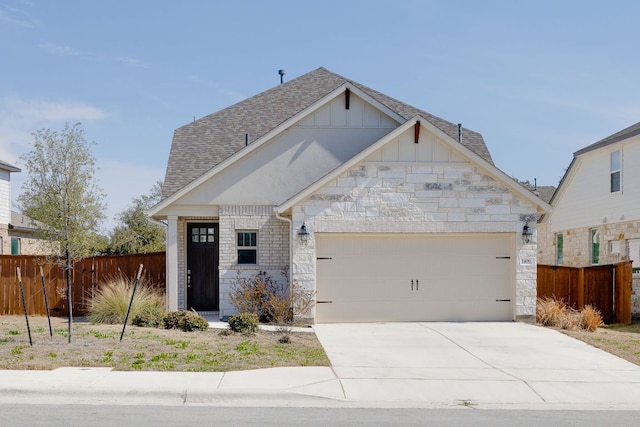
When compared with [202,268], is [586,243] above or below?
above

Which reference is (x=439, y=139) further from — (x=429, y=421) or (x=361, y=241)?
(x=429, y=421)

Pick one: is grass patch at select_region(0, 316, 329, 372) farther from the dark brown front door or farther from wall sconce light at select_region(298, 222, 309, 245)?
the dark brown front door

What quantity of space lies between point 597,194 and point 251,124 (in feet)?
39.4

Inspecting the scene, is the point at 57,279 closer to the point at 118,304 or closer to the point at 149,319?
the point at 118,304

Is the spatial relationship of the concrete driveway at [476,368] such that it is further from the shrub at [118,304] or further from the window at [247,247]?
the shrub at [118,304]

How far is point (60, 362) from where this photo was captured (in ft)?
37.2

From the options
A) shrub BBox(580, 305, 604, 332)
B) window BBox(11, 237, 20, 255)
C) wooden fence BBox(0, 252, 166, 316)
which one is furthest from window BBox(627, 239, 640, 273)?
window BBox(11, 237, 20, 255)

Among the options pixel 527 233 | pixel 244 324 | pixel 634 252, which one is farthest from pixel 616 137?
pixel 244 324

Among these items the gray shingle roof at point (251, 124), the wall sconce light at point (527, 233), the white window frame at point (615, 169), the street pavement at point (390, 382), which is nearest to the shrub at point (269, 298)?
the street pavement at point (390, 382)

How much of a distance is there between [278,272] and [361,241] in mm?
2570

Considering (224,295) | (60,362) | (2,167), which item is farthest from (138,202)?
(60,362)

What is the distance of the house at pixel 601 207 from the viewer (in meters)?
21.4

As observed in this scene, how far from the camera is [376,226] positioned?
17203mm

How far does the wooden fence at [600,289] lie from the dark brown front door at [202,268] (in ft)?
30.5
